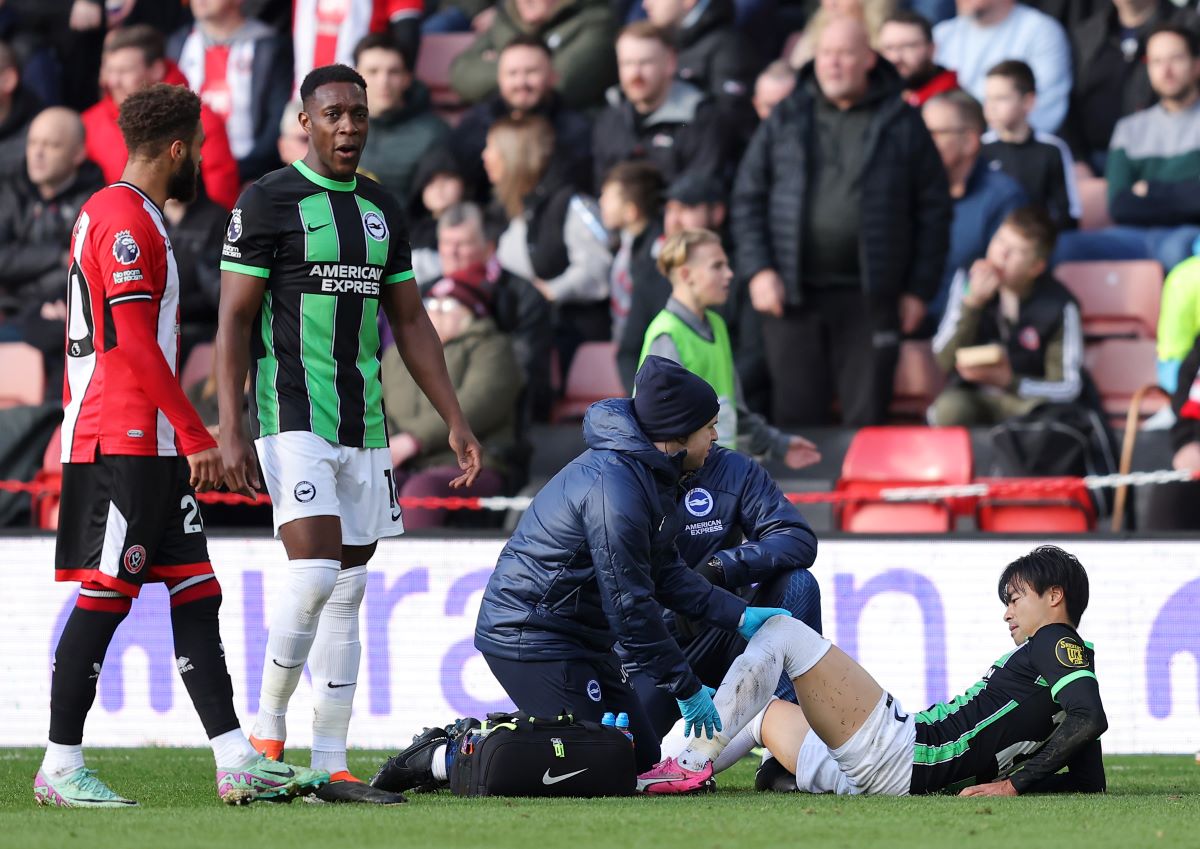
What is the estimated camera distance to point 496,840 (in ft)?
15.7

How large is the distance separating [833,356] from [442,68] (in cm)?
455

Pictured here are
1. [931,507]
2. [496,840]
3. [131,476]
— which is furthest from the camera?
[931,507]

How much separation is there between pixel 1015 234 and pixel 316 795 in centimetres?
624

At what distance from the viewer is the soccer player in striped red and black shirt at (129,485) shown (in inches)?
222

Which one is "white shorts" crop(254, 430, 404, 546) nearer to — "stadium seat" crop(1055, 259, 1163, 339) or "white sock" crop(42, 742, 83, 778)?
"white sock" crop(42, 742, 83, 778)

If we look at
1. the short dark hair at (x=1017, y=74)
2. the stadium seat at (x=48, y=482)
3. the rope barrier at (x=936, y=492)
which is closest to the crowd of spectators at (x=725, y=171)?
the short dark hair at (x=1017, y=74)

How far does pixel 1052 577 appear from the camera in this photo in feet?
20.7

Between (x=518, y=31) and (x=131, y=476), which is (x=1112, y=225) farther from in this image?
(x=131, y=476)

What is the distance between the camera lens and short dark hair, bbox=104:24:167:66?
1252cm

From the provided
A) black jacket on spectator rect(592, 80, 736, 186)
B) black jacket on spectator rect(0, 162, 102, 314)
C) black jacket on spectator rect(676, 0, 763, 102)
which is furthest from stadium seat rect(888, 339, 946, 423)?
black jacket on spectator rect(0, 162, 102, 314)

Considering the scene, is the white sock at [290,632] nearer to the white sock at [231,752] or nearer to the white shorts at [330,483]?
the white shorts at [330,483]

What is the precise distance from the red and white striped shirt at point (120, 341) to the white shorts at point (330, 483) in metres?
0.27

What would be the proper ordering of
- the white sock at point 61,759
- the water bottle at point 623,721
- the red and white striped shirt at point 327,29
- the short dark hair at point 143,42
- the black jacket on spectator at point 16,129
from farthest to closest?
the red and white striped shirt at point 327,29 < the black jacket on spectator at point 16,129 < the short dark hair at point 143,42 < the water bottle at point 623,721 < the white sock at point 61,759

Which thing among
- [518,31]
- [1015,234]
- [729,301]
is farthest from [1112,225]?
[518,31]
